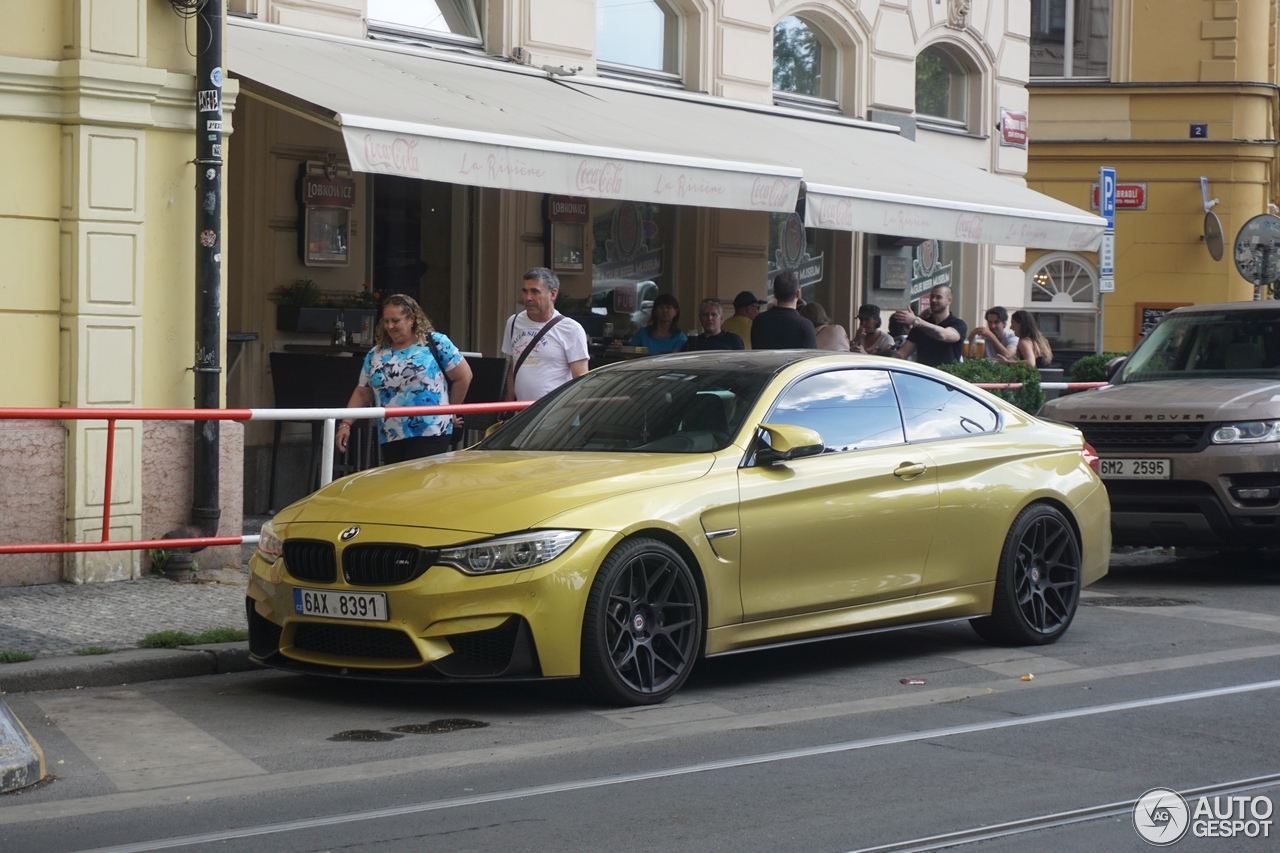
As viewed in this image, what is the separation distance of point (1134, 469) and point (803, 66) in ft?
28.3

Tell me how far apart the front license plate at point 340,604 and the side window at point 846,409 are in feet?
6.48

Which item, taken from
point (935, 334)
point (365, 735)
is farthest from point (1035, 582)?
point (935, 334)

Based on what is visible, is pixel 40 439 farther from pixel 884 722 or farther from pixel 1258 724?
pixel 1258 724

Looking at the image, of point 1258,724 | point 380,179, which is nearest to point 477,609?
point 1258,724

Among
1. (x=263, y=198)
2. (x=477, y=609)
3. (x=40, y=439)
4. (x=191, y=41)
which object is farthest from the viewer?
(x=263, y=198)

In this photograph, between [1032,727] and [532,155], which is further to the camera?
[532,155]

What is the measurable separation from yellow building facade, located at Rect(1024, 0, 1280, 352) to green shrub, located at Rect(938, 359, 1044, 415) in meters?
18.6

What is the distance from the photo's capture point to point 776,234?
18.7m

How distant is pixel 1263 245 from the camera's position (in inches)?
857

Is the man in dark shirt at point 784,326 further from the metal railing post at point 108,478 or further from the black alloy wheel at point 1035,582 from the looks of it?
the metal railing post at point 108,478

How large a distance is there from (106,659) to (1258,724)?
482 cm

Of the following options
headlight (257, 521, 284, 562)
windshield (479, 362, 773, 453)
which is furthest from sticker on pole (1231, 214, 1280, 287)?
headlight (257, 521, 284, 562)

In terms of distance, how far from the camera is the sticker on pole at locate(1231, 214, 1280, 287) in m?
21.7

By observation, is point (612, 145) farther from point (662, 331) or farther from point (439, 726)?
point (439, 726)
